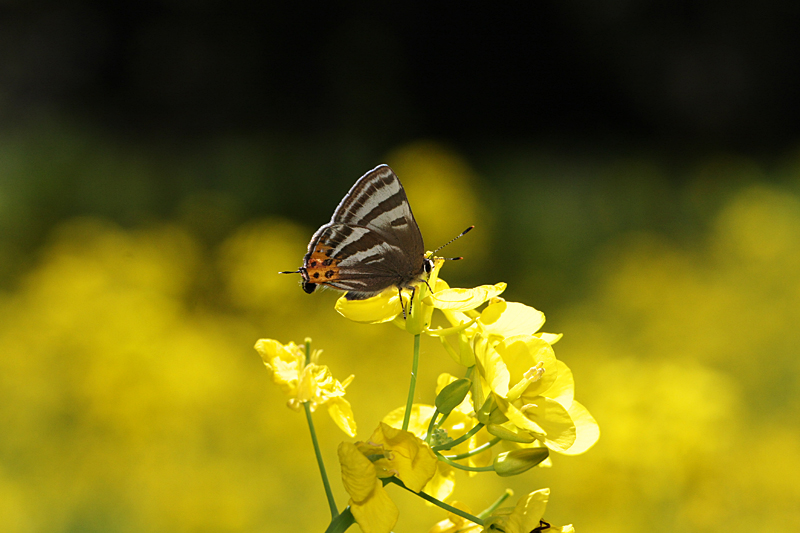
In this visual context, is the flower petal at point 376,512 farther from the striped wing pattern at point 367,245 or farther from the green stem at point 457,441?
the striped wing pattern at point 367,245

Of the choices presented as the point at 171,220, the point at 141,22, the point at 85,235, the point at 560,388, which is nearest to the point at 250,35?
the point at 141,22

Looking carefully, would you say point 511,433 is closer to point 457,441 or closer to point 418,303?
point 457,441

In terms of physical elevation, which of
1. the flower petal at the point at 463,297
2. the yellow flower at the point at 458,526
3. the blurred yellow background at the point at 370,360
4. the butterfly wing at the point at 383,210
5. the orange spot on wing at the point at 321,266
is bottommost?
the yellow flower at the point at 458,526

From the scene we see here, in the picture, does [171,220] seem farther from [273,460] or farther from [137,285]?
[273,460]

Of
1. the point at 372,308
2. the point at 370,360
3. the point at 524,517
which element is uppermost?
the point at 370,360

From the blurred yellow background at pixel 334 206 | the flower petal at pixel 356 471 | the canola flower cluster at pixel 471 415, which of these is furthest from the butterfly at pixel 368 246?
the blurred yellow background at pixel 334 206

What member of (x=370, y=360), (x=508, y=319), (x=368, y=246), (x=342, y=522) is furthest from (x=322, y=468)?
(x=370, y=360)

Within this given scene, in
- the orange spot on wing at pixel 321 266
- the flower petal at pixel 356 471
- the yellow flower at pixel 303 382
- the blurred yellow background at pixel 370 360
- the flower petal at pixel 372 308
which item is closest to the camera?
the flower petal at pixel 356 471

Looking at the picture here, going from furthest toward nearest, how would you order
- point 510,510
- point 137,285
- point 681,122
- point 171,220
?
point 681,122 → point 171,220 → point 137,285 → point 510,510
